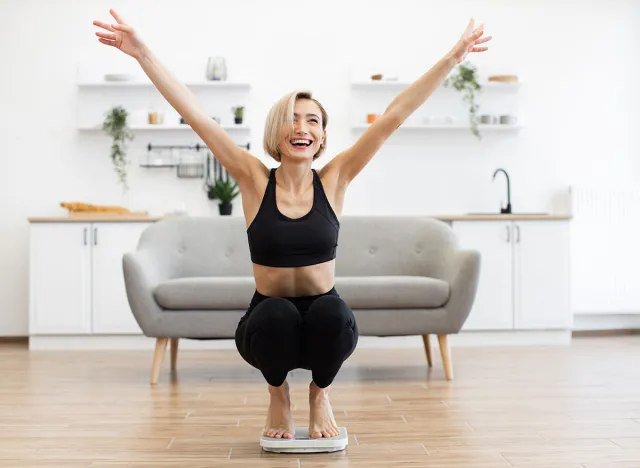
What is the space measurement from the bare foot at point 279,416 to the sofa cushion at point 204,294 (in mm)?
1468

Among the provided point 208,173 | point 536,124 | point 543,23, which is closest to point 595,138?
point 536,124

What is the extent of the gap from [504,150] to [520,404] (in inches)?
117

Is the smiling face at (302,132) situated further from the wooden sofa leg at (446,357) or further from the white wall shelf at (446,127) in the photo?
the white wall shelf at (446,127)

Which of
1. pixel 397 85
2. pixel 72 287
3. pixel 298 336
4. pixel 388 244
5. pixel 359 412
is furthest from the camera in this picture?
pixel 397 85

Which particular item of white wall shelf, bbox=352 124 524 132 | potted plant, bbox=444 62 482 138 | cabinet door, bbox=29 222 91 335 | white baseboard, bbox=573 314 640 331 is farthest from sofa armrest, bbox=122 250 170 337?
white baseboard, bbox=573 314 640 331

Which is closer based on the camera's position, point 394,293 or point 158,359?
point 158,359

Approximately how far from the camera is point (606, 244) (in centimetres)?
572

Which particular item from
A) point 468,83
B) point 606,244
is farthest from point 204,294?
point 606,244

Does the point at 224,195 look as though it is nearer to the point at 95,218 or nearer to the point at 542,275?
the point at 95,218

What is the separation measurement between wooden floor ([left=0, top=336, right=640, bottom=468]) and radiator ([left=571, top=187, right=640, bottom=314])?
0.93 m

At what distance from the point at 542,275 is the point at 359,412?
102 inches

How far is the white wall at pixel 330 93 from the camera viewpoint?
5777mm

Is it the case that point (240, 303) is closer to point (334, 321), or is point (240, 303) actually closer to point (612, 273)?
point (334, 321)

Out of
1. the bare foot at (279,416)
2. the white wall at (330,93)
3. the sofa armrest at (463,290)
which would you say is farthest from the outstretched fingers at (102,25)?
the white wall at (330,93)
